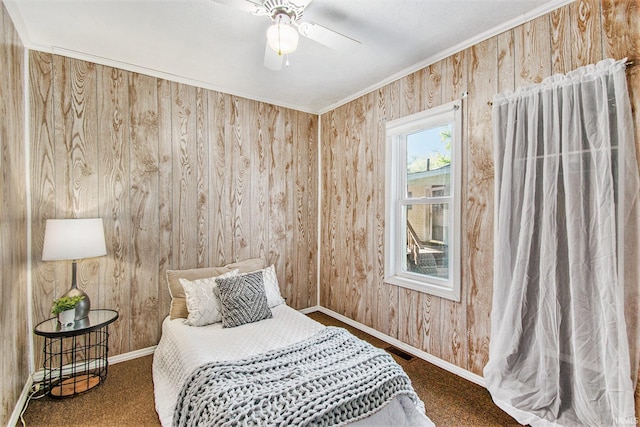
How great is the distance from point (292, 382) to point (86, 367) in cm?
207

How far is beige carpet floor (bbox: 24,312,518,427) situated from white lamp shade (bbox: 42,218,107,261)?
993 millimetres

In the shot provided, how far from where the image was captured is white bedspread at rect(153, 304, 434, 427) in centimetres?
163

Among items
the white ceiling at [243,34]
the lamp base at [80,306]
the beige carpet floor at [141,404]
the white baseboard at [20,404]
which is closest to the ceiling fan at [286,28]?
the white ceiling at [243,34]

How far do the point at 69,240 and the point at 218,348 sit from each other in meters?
1.30

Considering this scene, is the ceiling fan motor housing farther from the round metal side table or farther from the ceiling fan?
the round metal side table

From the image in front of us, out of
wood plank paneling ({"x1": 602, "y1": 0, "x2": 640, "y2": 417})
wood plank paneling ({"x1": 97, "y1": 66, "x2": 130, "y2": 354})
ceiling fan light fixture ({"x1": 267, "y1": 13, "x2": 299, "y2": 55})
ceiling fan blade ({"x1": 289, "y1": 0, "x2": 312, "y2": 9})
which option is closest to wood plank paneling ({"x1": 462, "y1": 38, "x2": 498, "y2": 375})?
wood plank paneling ({"x1": 602, "y1": 0, "x2": 640, "y2": 417})

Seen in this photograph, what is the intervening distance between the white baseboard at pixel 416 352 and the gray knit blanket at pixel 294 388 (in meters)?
0.84

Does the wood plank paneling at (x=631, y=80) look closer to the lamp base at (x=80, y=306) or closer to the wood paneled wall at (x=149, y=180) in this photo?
the wood paneled wall at (x=149, y=180)

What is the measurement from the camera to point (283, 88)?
320 centimetres

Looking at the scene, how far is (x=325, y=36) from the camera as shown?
69.5 inches

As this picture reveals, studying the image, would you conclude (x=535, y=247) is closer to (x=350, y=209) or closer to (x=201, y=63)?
(x=350, y=209)

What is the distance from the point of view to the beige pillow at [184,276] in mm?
2545

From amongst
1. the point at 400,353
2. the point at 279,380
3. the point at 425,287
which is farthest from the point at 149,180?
the point at 400,353

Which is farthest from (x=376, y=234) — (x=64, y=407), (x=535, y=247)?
(x=64, y=407)
